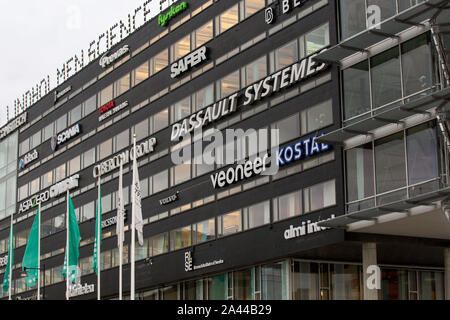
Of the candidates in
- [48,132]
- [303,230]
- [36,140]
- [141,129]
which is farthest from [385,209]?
[36,140]

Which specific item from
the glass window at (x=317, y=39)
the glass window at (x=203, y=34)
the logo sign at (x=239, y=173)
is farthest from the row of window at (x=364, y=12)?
the glass window at (x=203, y=34)

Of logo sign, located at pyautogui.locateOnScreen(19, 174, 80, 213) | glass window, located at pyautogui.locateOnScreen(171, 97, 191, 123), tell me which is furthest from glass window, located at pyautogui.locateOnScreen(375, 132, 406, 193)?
logo sign, located at pyautogui.locateOnScreen(19, 174, 80, 213)

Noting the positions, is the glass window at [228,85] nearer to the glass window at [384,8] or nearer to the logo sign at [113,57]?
the glass window at [384,8]

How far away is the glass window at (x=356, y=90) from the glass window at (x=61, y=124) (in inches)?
1377

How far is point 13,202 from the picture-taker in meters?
79.0

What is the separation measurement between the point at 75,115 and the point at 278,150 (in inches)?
1114

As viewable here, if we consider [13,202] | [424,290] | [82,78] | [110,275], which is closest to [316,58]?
[424,290]

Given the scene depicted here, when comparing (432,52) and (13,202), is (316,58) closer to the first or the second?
(432,52)

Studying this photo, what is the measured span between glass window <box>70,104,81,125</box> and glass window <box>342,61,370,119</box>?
32.2 meters

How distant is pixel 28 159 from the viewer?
250ft

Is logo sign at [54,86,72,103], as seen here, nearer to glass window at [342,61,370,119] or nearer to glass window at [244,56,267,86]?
glass window at [244,56,267,86]

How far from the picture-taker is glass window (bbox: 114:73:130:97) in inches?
2372

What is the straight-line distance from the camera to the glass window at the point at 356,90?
1507 inches

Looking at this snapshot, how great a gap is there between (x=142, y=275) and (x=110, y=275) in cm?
482
